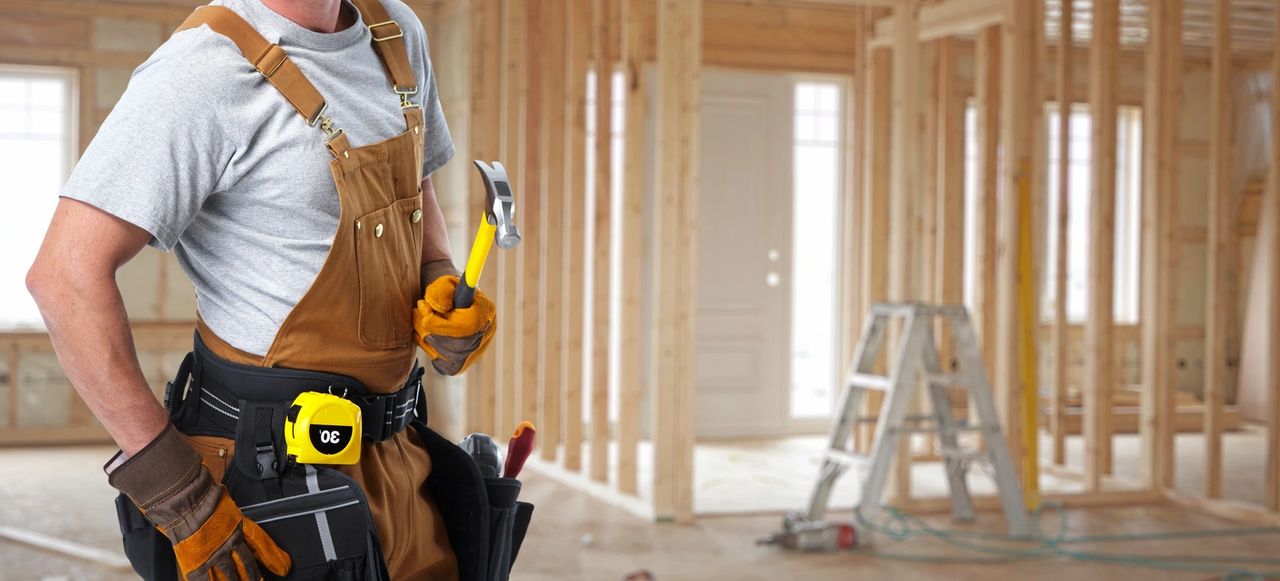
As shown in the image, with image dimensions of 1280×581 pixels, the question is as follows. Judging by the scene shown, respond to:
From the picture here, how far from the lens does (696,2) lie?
16.5ft

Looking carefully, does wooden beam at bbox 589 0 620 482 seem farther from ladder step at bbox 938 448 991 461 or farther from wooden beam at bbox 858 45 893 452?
ladder step at bbox 938 448 991 461

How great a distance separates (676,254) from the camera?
5.11 meters

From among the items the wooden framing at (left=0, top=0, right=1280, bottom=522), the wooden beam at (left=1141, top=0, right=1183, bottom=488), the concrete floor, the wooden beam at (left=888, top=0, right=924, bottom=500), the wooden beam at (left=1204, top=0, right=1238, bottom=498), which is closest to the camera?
the concrete floor

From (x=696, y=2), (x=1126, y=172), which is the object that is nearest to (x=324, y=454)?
(x=696, y=2)

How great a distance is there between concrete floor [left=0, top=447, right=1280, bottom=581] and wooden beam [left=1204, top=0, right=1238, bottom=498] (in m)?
0.36

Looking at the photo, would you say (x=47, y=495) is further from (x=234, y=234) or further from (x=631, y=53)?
(x=234, y=234)

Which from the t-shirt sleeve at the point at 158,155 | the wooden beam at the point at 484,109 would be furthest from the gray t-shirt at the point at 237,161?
the wooden beam at the point at 484,109

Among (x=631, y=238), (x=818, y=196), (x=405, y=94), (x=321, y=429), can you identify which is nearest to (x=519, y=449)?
(x=321, y=429)

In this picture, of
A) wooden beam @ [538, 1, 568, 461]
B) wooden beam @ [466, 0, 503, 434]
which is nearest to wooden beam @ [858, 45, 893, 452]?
wooden beam @ [538, 1, 568, 461]

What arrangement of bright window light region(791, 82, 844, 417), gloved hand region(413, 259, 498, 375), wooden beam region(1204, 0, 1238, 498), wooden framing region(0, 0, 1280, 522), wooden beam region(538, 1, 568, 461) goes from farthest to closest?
bright window light region(791, 82, 844, 417) < wooden beam region(538, 1, 568, 461) < wooden beam region(1204, 0, 1238, 498) < wooden framing region(0, 0, 1280, 522) < gloved hand region(413, 259, 498, 375)

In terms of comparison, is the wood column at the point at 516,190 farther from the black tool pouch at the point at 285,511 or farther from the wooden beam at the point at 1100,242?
the black tool pouch at the point at 285,511

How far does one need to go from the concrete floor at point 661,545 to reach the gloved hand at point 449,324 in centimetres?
286

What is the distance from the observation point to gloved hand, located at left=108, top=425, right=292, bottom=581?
1.21 m

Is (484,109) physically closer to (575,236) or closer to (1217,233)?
(575,236)
